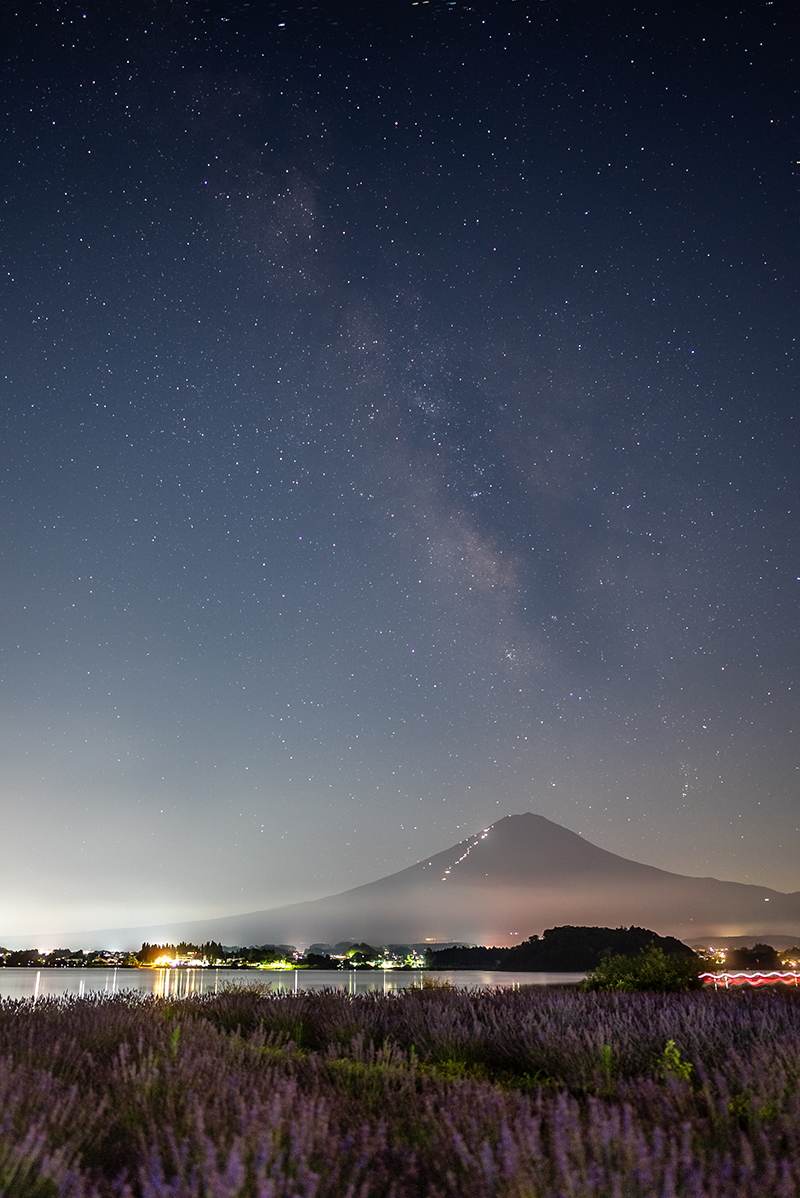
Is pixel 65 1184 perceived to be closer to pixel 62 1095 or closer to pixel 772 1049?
pixel 62 1095

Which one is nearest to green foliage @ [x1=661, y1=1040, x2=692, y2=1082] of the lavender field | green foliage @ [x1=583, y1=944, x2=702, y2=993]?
the lavender field

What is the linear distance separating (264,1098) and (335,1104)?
375mm

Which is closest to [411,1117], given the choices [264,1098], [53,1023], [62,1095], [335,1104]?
[335,1104]

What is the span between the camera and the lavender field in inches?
108

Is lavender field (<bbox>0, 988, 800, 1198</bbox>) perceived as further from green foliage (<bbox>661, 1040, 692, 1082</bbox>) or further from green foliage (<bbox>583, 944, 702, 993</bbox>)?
green foliage (<bbox>583, 944, 702, 993</bbox>)

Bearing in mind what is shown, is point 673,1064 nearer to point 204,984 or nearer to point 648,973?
point 648,973

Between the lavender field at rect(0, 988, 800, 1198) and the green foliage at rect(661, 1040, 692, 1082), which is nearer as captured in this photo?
the lavender field at rect(0, 988, 800, 1198)

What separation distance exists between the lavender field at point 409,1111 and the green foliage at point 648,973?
7961mm

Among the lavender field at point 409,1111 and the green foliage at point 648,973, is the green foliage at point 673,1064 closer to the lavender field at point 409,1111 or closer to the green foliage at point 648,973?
the lavender field at point 409,1111

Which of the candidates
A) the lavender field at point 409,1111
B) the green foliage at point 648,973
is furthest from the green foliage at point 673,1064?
the green foliage at point 648,973

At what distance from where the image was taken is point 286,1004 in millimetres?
9797

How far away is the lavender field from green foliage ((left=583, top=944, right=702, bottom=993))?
7.96 meters

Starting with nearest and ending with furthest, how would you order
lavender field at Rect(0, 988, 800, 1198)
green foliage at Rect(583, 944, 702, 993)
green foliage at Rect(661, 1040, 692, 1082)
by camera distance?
1. lavender field at Rect(0, 988, 800, 1198)
2. green foliage at Rect(661, 1040, 692, 1082)
3. green foliage at Rect(583, 944, 702, 993)

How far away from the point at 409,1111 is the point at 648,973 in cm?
1353
